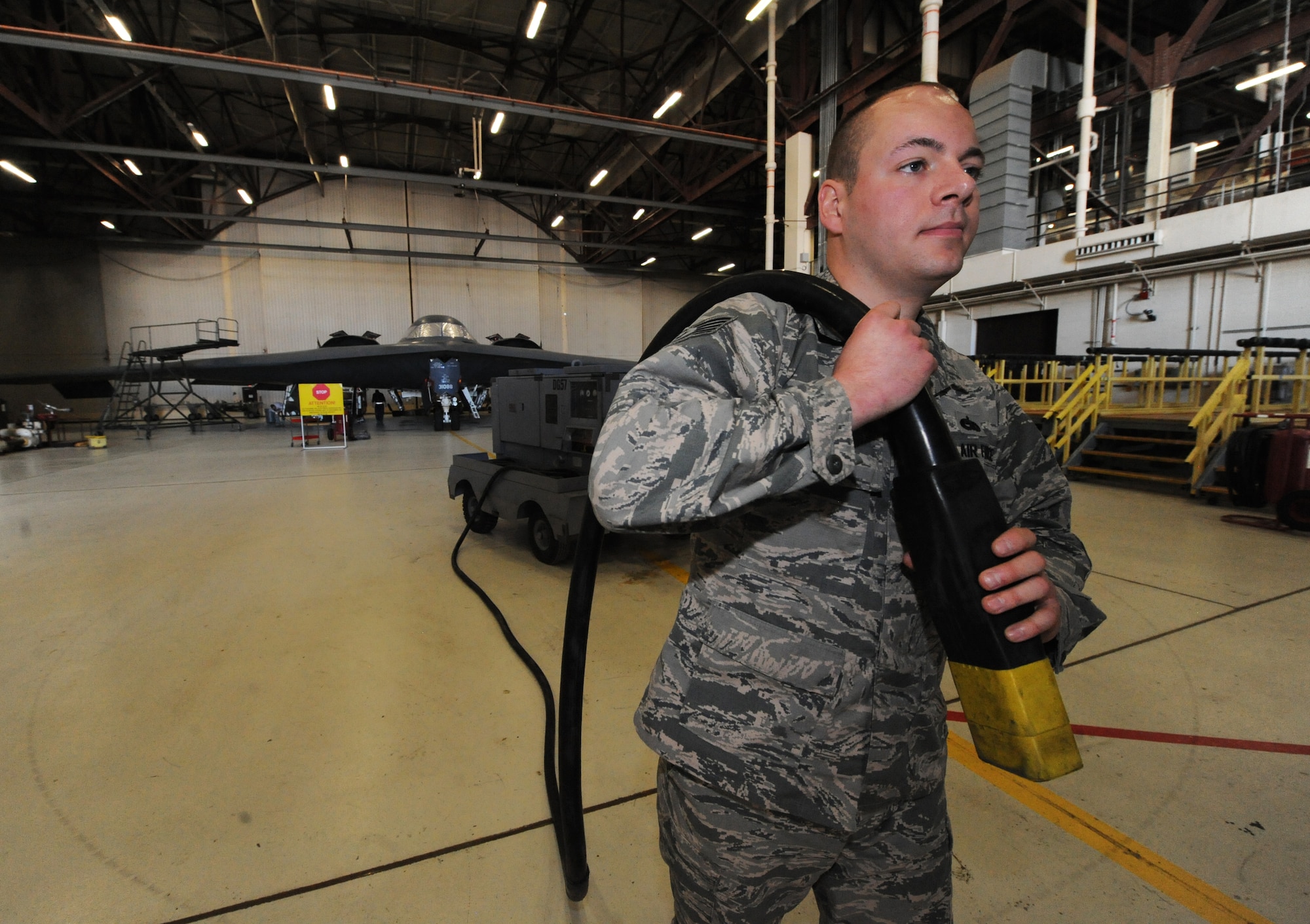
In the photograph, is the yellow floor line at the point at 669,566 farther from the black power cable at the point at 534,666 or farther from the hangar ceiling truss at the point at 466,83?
the hangar ceiling truss at the point at 466,83

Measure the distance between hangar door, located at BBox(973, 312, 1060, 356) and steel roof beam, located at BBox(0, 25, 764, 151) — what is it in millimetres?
7956

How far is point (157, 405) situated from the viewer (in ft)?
71.8

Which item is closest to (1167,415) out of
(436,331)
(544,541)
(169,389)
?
(544,541)

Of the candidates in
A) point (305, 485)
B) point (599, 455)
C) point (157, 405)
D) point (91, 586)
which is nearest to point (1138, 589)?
point (599, 455)

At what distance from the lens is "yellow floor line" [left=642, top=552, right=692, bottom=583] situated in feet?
14.3

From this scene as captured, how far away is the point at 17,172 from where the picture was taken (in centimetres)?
1681

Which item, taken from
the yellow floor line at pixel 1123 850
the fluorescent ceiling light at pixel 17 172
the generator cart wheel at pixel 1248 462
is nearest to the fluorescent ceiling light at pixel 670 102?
the generator cart wheel at pixel 1248 462

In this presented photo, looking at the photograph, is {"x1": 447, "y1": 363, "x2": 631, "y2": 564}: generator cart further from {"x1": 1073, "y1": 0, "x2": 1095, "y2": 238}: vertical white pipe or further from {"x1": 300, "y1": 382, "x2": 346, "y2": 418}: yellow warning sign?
{"x1": 1073, "y1": 0, "x2": 1095, "y2": 238}: vertical white pipe

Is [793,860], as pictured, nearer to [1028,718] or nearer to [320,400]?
[1028,718]

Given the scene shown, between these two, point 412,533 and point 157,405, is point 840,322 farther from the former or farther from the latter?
point 157,405

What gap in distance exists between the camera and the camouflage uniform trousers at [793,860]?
3.31ft

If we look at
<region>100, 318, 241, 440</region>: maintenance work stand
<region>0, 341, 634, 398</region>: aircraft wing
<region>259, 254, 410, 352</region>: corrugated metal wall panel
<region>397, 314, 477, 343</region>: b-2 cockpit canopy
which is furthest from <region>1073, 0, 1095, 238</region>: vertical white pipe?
<region>259, 254, 410, 352</region>: corrugated metal wall panel

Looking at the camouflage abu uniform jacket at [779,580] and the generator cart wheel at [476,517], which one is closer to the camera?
the camouflage abu uniform jacket at [779,580]

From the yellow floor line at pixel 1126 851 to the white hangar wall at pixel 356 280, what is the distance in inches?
1028
